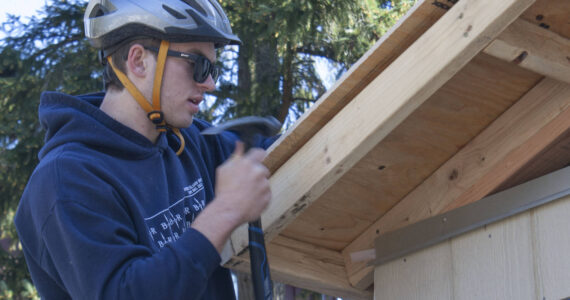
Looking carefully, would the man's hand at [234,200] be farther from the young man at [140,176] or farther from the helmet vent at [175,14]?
the helmet vent at [175,14]

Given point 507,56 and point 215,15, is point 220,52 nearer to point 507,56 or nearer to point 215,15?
point 215,15

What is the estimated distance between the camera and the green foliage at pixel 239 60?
7746 millimetres

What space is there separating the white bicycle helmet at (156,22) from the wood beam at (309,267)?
893 millimetres

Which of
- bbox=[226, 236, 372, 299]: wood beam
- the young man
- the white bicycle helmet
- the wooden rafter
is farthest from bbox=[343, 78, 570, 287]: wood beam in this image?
the white bicycle helmet

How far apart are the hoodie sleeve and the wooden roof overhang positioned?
0.47 metres

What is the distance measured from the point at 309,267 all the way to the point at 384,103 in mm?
1012

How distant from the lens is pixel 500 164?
2.91 metres

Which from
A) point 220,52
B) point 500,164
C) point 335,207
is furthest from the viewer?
point 220,52

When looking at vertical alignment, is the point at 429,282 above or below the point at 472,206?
below

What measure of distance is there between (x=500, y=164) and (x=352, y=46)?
5485 millimetres

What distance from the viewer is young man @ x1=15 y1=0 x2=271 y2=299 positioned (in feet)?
7.53

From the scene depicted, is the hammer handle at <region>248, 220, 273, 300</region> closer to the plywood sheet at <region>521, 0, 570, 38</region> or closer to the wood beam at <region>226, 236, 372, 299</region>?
A: the wood beam at <region>226, 236, 372, 299</region>

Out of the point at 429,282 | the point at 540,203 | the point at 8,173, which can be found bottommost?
the point at 429,282

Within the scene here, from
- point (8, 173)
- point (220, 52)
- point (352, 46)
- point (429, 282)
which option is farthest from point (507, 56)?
point (8, 173)
